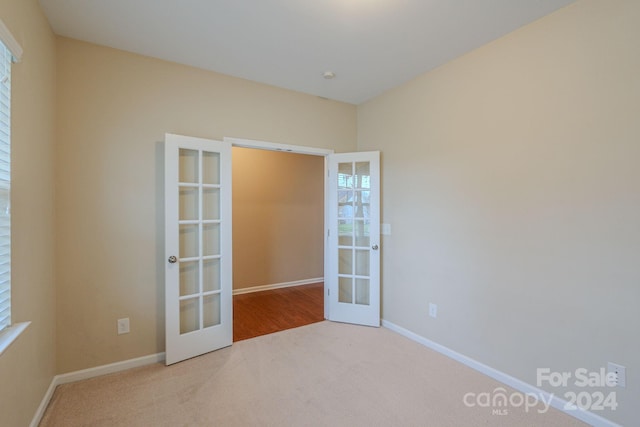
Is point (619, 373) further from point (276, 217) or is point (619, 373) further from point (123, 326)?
point (276, 217)

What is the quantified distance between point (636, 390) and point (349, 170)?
9.63 feet

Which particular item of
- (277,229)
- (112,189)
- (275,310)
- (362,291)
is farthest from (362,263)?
(112,189)

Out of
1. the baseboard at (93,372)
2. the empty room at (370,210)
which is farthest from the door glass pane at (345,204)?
the baseboard at (93,372)

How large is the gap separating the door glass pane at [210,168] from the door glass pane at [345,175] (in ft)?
4.95

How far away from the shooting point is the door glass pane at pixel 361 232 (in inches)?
138

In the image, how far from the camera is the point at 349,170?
11.8 ft

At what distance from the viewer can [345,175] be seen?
360 centimetres

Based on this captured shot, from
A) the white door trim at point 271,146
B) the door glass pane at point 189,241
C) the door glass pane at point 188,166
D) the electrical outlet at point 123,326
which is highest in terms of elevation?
the white door trim at point 271,146

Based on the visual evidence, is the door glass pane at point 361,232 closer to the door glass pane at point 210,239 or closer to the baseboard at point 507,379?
the baseboard at point 507,379

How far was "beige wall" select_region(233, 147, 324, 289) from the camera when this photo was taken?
15.8 feet

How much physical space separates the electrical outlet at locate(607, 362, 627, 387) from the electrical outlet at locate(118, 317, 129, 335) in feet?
12.0

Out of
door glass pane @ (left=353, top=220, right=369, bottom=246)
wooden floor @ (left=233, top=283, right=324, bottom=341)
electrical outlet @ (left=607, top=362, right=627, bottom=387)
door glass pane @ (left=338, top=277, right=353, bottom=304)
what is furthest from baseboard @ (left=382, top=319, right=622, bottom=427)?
wooden floor @ (left=233, top=283, right=324, bottom=341)

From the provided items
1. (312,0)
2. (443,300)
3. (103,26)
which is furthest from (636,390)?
(103,26)

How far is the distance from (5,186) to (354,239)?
3.01 meters
